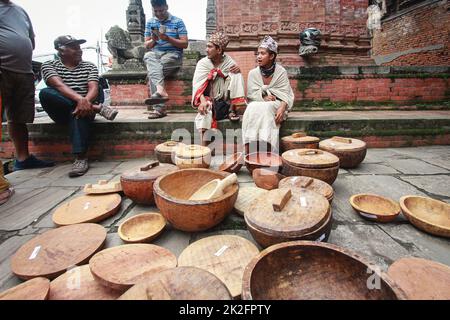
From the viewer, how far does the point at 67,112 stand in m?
3.02

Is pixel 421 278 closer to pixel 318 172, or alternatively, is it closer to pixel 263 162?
pixel 318 172

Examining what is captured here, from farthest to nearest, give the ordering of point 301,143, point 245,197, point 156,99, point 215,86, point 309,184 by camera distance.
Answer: point 156,99 < point 215,86 < point 301,143 < point 245,197 < point 309,184

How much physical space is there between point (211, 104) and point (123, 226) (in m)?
2.03

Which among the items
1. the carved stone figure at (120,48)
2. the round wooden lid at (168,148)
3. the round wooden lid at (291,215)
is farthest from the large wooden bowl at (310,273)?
the carved stone figure at (120,48)

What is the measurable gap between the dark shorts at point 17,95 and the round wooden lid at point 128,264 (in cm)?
242

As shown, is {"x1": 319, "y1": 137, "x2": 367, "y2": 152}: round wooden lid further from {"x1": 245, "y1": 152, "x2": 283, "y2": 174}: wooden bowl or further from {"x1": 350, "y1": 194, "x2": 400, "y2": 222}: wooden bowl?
{"x1": 350, "y1": 194, "x2": 400, "y2": 222}: wooden bowl

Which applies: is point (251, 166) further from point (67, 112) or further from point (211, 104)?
point (67, 112)

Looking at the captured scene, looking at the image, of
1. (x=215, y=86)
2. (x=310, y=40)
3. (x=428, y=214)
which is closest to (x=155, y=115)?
(x=215, y=86)

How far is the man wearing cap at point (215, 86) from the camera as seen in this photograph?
124 inches

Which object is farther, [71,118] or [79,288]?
[71,118]

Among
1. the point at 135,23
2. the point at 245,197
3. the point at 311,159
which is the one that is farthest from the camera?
the point at 135,23

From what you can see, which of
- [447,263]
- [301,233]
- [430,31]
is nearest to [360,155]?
[447,263]

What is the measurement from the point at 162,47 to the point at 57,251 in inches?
149

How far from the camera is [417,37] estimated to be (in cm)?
1055
